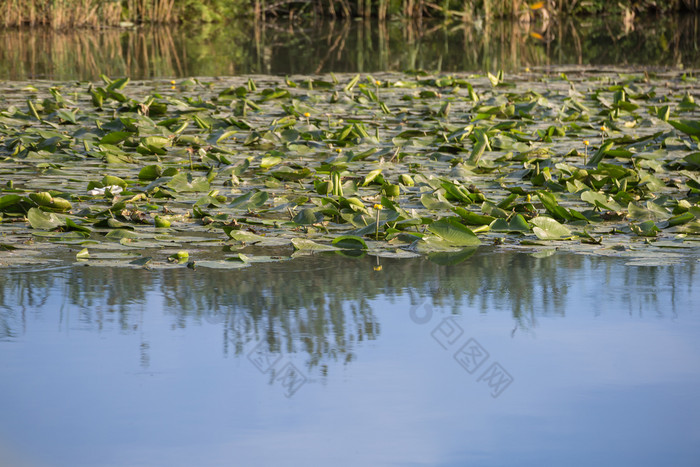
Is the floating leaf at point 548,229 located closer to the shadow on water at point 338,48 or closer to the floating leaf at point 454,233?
the floating leaf at point 454,233

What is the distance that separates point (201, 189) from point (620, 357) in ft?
6.54

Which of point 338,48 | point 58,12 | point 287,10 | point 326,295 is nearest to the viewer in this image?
point 326,295

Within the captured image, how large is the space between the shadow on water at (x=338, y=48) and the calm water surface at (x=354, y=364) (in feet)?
19.6

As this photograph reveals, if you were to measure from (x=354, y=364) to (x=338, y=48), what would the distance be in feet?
32.2

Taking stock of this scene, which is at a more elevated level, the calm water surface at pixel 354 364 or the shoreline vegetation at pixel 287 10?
the shoreline vegetation at pixel 287 10

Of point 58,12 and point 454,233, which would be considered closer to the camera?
point 454,233

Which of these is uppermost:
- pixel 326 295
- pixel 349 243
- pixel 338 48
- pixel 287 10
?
pixel 287 10

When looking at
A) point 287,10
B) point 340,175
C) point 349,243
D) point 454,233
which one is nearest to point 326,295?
point 349,243

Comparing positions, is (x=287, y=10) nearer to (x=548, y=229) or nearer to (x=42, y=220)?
(x=42, y=220)

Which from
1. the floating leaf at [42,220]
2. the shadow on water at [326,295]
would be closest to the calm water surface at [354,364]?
the shadow on water at [326,295]

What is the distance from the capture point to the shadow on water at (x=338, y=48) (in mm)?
9133

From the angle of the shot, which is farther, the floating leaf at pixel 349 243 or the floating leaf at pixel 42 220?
the floating leaf at pixel 42 220

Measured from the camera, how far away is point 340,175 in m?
3.85

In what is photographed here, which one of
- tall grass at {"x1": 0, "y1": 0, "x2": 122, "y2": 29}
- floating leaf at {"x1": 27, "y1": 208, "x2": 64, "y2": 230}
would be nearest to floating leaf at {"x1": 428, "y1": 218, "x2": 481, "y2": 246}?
floating leaf at {"x1": 27, "y1": 208, "x2": 64, "y2": 230}
